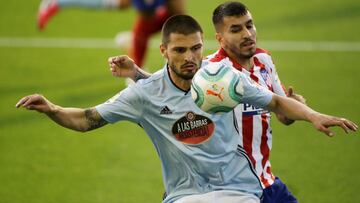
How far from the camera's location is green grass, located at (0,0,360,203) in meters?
9.37

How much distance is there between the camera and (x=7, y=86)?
1302cm

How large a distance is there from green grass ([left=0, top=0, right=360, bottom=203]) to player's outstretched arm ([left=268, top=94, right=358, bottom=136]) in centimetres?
314

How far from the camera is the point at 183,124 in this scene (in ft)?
20.5

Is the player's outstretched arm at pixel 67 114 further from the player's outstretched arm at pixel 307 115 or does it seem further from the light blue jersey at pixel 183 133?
the player's outstretched arm at pixel 307 115

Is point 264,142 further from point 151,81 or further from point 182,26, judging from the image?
point 182,26

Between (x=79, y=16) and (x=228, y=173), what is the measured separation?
1133 centimetres

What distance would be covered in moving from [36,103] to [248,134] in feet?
6.28

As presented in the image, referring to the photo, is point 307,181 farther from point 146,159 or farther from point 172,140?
point 172,140

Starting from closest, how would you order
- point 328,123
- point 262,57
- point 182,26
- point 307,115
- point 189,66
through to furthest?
point 328,123 → point 307,115 → point 189,66 → point 182,26 → point 262,57

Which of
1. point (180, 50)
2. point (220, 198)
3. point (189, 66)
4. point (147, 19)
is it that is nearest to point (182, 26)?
point (180, 50)

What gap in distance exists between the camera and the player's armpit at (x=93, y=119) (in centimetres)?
616

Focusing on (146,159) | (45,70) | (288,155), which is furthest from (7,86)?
(288,155)

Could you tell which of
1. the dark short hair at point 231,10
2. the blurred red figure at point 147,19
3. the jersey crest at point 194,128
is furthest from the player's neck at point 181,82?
the blurred red figure at point 147,19

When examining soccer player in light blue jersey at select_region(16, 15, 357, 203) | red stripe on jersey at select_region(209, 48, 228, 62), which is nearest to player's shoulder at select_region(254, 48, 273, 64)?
red stripe on jersey at select_region(209, 48, 228, 62)
